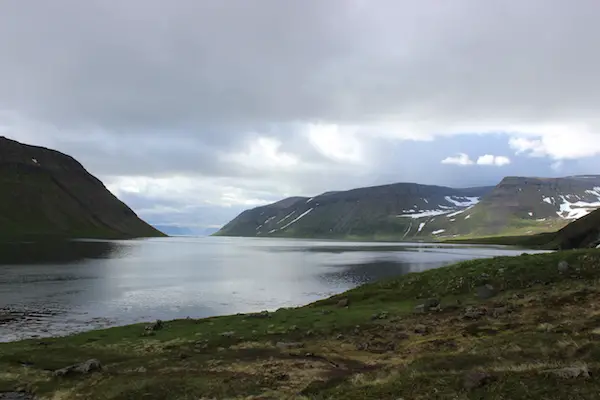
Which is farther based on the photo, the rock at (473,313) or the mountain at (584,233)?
the mountain at (584,233)

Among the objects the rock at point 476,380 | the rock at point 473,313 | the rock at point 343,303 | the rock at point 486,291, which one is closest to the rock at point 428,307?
the rock at point 473,313

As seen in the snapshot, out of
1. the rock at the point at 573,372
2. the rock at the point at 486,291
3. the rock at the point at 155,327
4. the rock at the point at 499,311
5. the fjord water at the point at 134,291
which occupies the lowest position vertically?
the fjord water at the point at 134,291

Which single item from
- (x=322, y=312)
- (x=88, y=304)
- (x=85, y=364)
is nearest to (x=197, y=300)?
(x=88, y=304)

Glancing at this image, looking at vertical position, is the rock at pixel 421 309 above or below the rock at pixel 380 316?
above

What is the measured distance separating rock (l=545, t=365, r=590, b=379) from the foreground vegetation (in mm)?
87

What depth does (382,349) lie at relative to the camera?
2628 cm

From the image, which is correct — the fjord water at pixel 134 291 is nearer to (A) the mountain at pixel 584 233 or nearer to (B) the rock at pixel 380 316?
(B) the rock at pixel 380 316

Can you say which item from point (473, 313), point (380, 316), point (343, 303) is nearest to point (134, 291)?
point (343, 303)

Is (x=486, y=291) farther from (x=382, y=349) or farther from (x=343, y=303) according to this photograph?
(x=382, y=349)

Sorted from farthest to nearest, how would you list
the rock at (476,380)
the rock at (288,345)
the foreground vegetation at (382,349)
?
the rock at (288,345) → the foreground vegetation at (382,349) → the rock at (476,380)

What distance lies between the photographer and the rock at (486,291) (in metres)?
38.7

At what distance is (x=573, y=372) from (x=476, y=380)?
8.92 ft

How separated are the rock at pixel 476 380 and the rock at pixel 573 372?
1.88 metres

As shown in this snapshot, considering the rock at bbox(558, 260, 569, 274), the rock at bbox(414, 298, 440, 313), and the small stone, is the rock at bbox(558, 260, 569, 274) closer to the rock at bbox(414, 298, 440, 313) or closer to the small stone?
the small stone
